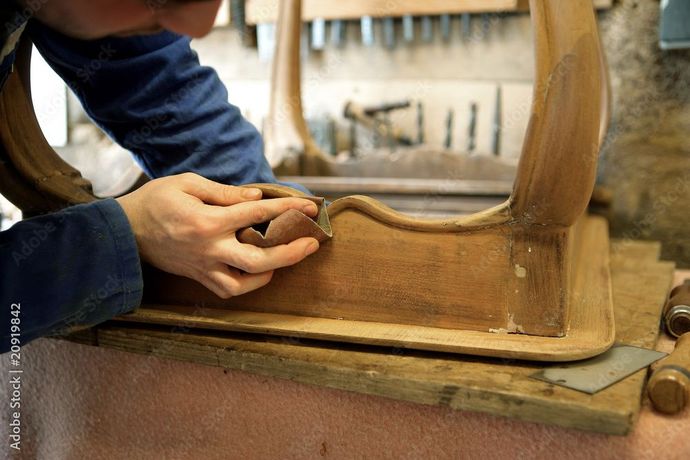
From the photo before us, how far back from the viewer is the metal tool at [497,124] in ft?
6.73

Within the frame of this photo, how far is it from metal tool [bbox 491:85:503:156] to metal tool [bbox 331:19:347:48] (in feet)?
1.90

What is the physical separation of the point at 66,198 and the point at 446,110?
1.56m

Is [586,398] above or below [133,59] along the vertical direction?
below

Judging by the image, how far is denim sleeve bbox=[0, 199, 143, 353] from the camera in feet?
2.07

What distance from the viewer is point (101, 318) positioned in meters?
0.71

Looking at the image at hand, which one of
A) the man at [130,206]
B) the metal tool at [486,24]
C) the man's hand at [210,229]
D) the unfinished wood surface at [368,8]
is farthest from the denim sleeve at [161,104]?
the metal tool at [486,24]

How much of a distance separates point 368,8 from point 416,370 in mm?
1732

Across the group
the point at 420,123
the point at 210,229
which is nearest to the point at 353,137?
the point at 420,123

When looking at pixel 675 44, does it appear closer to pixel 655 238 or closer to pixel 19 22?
pixel 655 238

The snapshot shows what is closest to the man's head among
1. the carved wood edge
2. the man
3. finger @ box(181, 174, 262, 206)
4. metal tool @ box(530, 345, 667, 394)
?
the man

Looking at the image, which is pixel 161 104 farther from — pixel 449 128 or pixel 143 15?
pixel 449 128

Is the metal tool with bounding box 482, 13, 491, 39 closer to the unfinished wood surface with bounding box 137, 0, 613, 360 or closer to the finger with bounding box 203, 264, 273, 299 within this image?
the unfinished wood surface with bounding box 137, 0, 613, 360

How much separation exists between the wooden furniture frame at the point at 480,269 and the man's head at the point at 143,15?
23 centimetres

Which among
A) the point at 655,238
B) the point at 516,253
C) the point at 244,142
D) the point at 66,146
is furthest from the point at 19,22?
the point at 66,146
